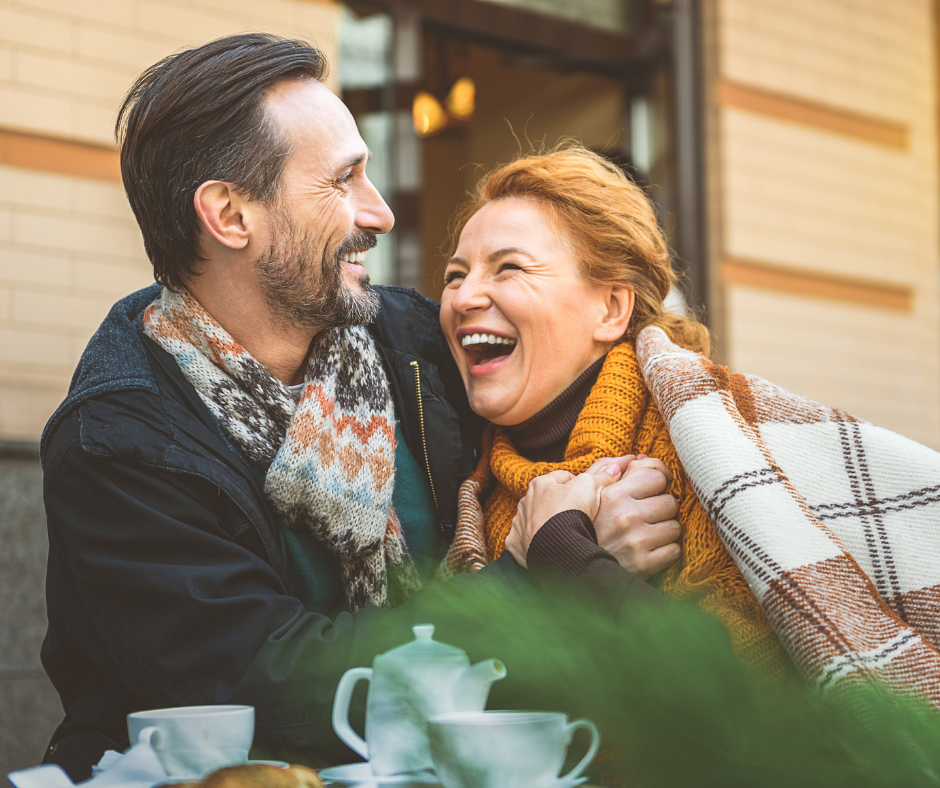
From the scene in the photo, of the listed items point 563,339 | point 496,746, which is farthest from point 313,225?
point 496,746

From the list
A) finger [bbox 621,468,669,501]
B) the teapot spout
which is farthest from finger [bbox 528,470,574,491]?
the teapot spout

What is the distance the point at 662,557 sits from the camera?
1729 millimetres

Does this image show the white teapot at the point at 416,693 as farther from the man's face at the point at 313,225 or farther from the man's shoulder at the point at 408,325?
the man's shoulder at the point at 408,325

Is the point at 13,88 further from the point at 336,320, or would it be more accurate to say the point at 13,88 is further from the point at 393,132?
the point at 336,320

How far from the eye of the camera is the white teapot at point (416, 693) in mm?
795

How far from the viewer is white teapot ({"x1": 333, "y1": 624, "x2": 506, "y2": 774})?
80 centimetres

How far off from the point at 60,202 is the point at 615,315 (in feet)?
7.86

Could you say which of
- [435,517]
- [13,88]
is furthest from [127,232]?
[435,517]

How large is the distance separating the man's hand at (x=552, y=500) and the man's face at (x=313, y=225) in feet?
1.95

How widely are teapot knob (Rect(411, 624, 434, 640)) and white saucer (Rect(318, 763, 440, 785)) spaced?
0.41ft

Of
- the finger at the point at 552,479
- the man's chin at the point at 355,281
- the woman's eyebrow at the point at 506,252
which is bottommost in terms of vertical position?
the finger at the point at 552,479

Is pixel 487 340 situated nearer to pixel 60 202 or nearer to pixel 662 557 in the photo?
pixel 662 557

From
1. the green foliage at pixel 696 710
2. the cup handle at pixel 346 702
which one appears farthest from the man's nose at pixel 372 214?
the green foliage at pixel 696 710

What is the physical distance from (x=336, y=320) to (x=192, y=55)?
0.63 meters
